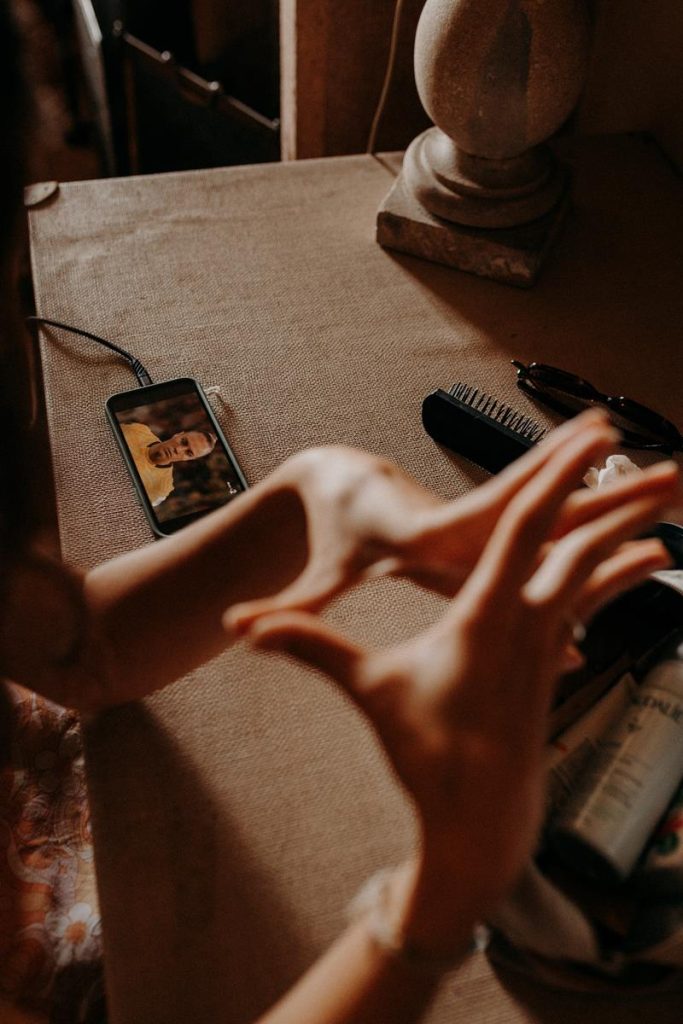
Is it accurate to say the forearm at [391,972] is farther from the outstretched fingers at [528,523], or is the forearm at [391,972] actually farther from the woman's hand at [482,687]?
the outstretched fingers at [528,523]

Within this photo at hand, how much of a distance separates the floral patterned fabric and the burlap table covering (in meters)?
0.11

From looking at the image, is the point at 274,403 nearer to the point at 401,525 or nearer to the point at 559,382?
the point at 559,382

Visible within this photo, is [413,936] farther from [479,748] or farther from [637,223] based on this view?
[637,223]

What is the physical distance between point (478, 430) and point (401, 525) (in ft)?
1.08

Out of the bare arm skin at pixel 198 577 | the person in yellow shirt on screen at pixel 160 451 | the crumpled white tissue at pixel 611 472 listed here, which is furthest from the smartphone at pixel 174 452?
the crumpled white tissue at pixel 611 472

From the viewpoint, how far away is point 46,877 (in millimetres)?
600

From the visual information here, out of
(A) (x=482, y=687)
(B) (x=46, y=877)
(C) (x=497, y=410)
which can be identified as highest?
(A) (x=482, y=687)

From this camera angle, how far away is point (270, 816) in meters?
0.52

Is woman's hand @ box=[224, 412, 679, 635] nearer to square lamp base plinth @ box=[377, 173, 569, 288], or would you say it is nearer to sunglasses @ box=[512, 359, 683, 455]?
sunglasses @ box=[512, 359, 683, 455]

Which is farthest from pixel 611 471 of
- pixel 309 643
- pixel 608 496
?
pixel 309 643

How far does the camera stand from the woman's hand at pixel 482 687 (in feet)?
1.14

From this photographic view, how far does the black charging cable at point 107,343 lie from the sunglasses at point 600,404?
0.34m

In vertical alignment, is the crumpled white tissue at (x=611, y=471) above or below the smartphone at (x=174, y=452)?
above

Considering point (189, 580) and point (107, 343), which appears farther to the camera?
point (107, 343)
